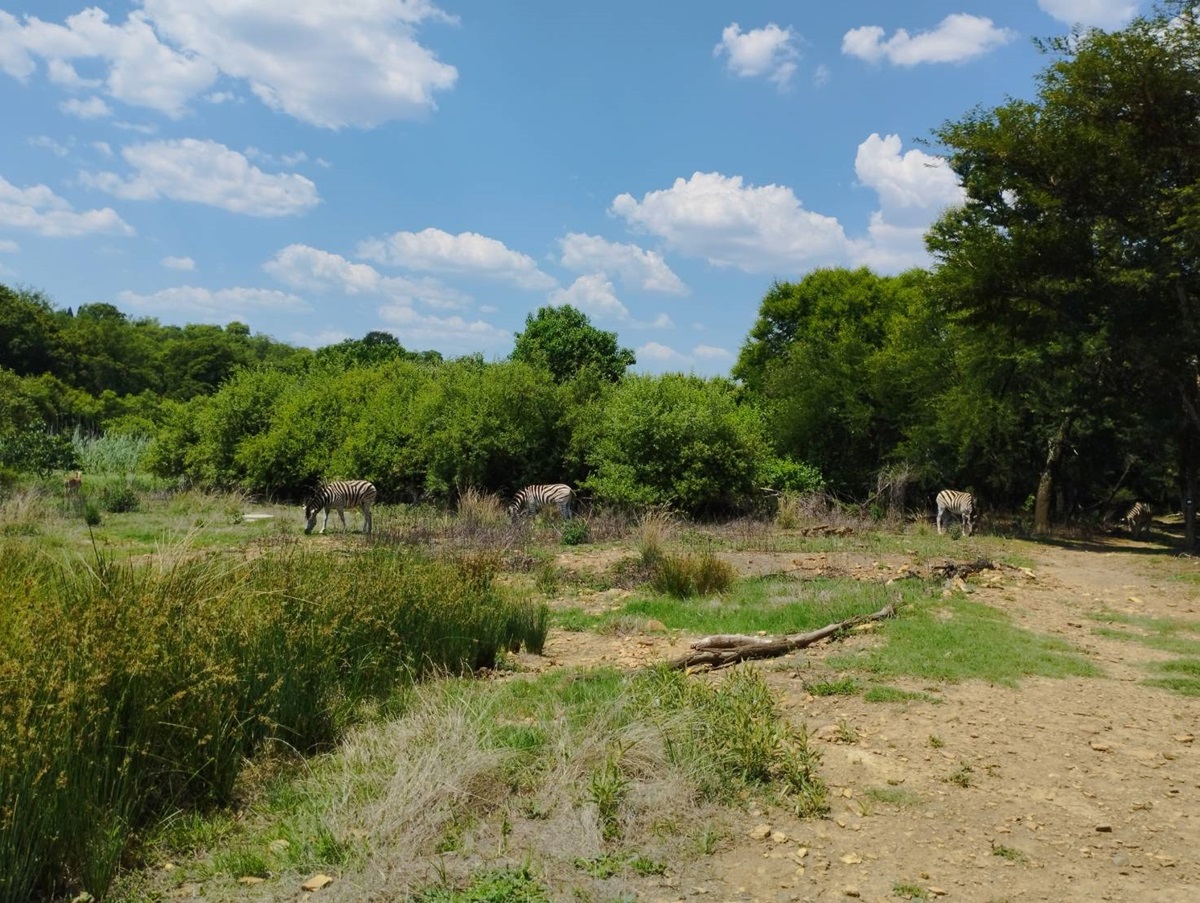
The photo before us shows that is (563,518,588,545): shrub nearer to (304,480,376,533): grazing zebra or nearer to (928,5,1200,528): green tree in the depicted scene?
(304,480,376,533): grazing zebra

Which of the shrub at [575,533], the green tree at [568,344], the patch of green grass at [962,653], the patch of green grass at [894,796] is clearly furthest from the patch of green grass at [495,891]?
the green tree at [568,344]

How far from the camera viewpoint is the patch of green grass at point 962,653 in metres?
7.86

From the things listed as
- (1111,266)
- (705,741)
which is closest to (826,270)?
(1111,266)

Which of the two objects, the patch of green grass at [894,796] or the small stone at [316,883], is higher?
the patch of green grass at [894,796]

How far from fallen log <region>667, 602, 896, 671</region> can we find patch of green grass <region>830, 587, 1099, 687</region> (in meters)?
0.53

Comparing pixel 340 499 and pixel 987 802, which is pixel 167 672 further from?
A: pixel 340 499

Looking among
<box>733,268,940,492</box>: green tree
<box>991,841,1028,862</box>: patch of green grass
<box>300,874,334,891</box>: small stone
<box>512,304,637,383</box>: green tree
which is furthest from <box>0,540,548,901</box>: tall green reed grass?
<box>512,304,637,383</box>: green tree

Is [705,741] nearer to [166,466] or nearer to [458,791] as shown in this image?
[458,791]

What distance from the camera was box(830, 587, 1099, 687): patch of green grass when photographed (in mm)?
7863

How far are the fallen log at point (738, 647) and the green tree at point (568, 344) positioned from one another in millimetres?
28275

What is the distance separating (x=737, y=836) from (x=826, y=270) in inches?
1404

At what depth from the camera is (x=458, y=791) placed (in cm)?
488

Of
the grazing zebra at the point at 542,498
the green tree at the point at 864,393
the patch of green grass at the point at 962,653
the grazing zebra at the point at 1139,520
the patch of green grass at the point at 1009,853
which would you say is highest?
the green tree at the point at 864,393

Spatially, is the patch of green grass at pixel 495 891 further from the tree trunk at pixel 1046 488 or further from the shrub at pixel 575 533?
the tree trunk at pixel 1046 488
